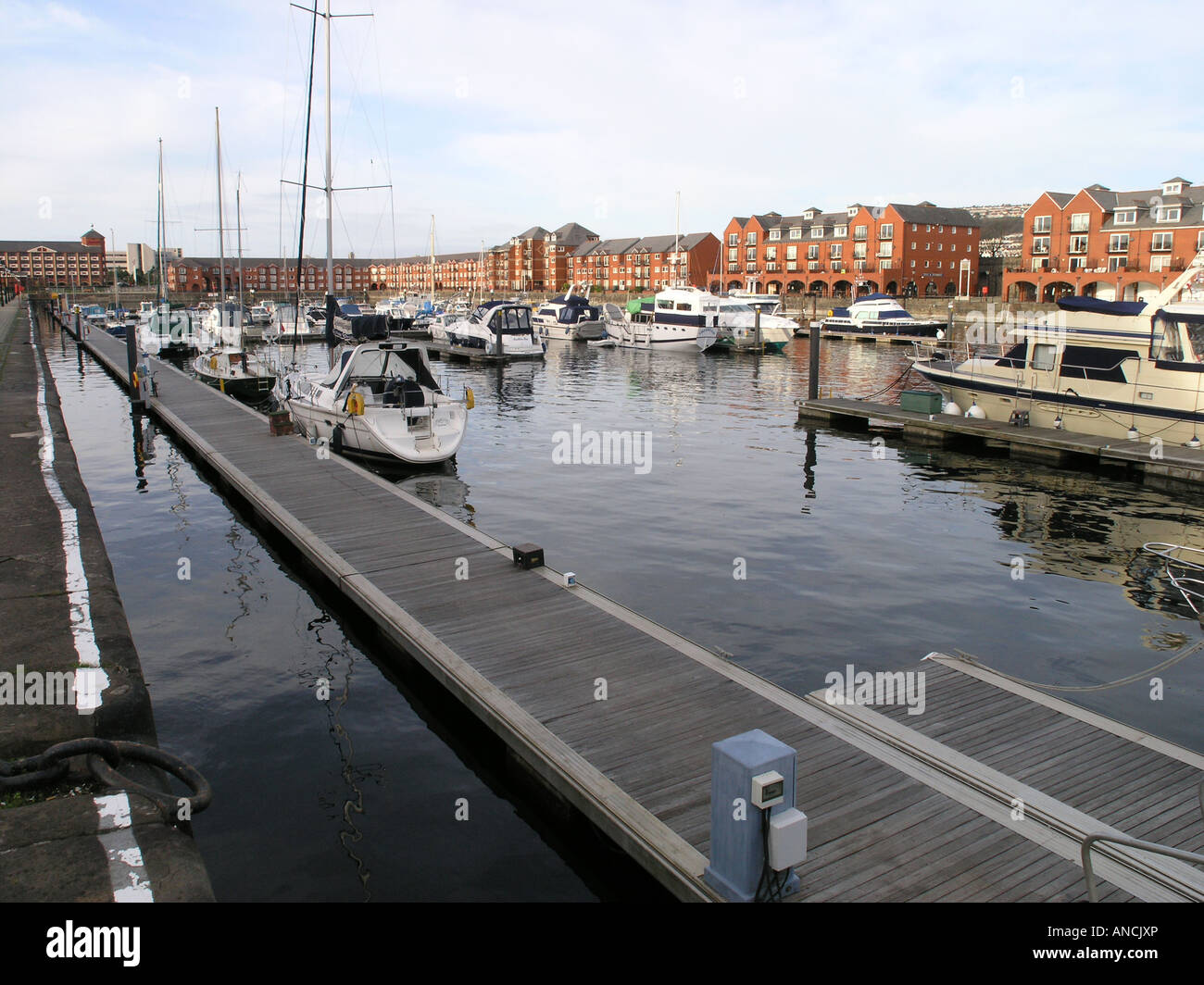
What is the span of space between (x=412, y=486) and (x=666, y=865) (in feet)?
45.8

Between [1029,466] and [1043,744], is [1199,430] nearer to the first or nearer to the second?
[1029,466]

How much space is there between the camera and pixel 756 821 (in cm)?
488

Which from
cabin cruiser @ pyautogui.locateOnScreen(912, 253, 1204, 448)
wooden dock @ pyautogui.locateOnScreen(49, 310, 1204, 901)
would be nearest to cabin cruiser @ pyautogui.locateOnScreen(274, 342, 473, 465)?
wooden dock @ pyautogui.locateOnScreen(49, 310, 1204, 901)

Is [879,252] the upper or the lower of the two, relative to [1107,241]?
upper

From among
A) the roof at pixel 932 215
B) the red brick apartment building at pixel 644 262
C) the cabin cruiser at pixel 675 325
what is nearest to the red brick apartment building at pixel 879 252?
the roof at pixel 932 215

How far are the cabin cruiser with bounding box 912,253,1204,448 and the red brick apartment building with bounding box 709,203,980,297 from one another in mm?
67281

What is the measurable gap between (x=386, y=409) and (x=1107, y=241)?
78772 millimetres

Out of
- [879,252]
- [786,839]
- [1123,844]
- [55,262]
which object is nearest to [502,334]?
[786,839]

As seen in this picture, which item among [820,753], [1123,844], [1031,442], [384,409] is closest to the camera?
[1123,844]

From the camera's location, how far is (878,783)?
252 inches

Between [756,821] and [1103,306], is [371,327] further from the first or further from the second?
[756,821]

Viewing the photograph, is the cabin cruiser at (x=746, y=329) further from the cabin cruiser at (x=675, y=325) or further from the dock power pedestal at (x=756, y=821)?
the dock power pedestal at (x=756, y=821)

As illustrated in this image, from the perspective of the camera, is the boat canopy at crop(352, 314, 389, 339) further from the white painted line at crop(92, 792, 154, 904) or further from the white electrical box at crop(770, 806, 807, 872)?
the white electrical box at crop(770, 806, 807, 872)

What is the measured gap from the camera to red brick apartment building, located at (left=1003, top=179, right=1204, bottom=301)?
71.8 meters
